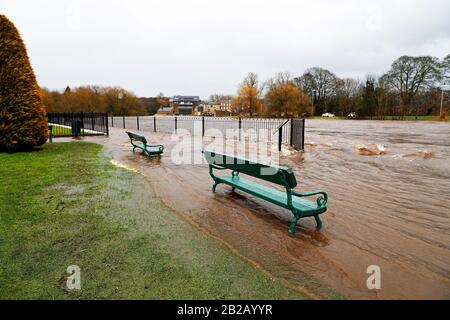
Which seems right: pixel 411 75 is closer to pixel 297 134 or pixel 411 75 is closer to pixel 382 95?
pixel 382 95

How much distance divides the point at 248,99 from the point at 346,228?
5872 cm

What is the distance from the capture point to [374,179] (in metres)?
7.66

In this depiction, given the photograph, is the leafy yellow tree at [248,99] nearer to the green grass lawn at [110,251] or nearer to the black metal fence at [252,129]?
the black metal fence at [252,129]

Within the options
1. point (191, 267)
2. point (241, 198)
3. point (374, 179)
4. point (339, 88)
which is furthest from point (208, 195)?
point (339, 88)

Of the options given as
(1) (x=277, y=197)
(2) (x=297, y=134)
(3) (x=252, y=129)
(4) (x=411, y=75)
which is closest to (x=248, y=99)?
(4) (x=411, y=75)

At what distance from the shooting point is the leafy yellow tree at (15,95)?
10.8 metres

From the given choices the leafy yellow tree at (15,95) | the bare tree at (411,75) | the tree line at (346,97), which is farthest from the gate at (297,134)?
the bare tree at (411,75)

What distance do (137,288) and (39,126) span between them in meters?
10.9

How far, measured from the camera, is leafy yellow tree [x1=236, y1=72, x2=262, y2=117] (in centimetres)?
6138

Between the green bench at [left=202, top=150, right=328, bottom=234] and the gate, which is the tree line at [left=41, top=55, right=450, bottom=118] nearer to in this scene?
the gate

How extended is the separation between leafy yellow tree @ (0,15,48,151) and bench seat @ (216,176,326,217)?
28.8ft

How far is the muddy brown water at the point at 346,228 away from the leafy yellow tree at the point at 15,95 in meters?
5.68

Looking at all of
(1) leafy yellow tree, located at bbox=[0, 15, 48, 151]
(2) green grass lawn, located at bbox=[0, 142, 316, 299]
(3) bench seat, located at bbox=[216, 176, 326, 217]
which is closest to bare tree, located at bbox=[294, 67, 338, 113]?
(1) leafy yellow tree, located at bbox=[0, 15, 48, 151]

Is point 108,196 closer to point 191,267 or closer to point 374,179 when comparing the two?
point 191,267
